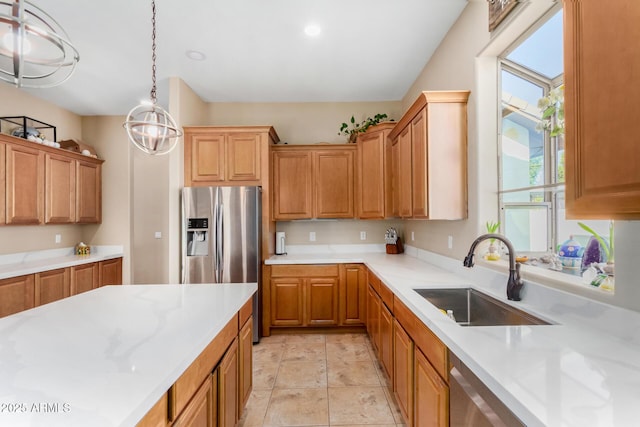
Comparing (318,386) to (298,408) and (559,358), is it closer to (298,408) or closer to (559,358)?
(298,408)

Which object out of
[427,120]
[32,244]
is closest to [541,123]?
[427,120]

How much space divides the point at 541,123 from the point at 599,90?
2.97 ft

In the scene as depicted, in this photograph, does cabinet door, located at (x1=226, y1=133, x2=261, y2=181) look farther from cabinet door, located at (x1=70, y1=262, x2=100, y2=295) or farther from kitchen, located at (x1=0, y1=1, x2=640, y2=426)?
cabinet door, located at (x1=70, y1=262, x2=100, y2=295)

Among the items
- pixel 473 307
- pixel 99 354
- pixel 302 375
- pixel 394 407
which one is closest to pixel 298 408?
pixel 302 375

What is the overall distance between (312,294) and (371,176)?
5.14 ft

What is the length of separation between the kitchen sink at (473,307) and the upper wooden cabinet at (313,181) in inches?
74.3

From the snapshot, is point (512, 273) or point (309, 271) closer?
point (512, 273)

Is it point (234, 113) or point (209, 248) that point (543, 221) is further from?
point (234, 113)

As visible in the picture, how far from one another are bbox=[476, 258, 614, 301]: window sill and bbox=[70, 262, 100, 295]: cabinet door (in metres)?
4.42

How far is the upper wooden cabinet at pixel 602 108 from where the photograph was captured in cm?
77

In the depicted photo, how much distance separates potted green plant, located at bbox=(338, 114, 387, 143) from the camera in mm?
3575

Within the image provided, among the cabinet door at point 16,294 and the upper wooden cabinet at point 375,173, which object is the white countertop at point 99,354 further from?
the upper wooden cabinet at point 375,173

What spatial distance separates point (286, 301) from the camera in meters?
3.34

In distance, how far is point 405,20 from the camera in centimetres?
234
